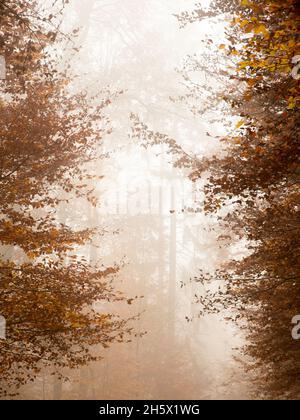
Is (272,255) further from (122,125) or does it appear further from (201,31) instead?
(201,31)

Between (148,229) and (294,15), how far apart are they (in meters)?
20.9

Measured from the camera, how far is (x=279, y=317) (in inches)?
317

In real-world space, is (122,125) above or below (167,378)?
above

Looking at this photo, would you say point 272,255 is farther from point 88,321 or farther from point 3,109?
point 3,109

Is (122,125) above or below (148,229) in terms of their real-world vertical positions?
above

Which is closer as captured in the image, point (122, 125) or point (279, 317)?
point (279, 317)

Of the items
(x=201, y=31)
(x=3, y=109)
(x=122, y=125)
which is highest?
(x=201, y=31)

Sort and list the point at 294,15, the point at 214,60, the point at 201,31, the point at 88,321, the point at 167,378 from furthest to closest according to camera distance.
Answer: the point at 201,31
the point at 167,378
the point at 214,60
the point at 88,321
the point at 294,15

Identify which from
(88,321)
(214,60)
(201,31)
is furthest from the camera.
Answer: (201,31)

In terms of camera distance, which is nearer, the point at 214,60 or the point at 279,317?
the point at 279,317

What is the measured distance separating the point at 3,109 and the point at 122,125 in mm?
15136

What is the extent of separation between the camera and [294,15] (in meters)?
3.93
